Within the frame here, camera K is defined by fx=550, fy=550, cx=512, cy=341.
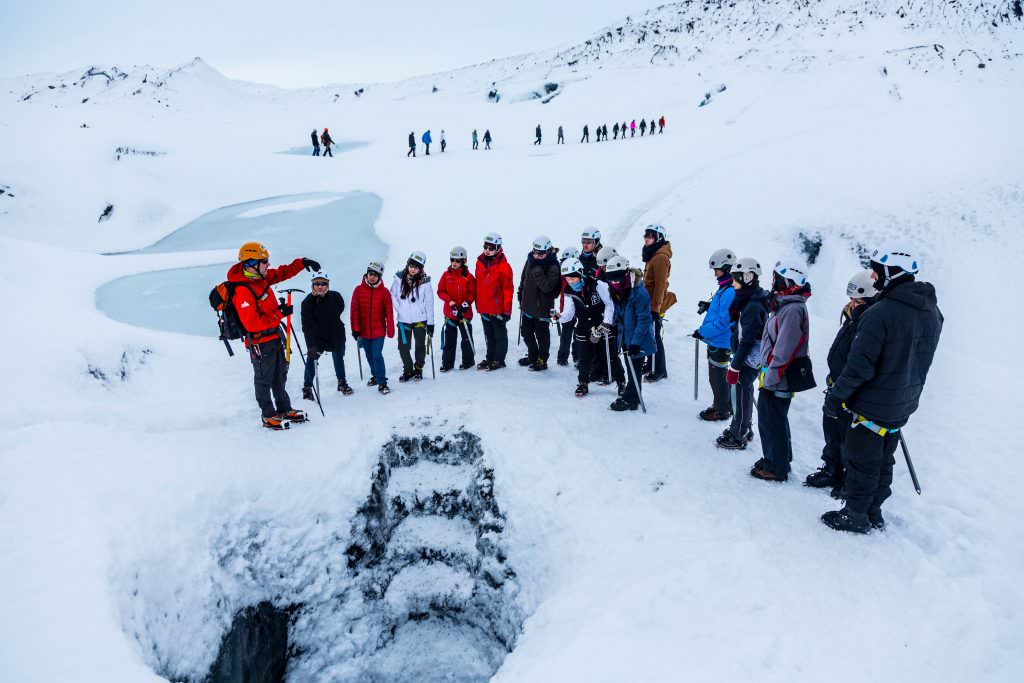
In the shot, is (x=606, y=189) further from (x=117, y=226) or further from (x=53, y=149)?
(x=53, y=149)

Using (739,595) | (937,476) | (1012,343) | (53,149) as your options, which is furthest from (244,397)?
(53,149)

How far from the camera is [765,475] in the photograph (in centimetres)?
569

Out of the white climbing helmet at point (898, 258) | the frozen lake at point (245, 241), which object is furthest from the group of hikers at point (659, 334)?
the frozen lake at point (245, 241)

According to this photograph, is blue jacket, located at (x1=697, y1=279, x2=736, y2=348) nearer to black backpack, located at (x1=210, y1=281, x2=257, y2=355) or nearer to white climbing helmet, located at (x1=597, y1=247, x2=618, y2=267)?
white climbing helmet, located at (x1=597, y1=247, x2=618, y2=267)

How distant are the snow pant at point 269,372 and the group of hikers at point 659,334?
0.05 ft

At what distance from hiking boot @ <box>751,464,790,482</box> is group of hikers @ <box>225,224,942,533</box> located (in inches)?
0.5

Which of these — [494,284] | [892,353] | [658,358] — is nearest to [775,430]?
[892,353]

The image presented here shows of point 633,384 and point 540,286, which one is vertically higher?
point 540,286

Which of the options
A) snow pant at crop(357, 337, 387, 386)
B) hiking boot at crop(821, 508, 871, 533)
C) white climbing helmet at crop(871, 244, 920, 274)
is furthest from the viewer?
snow pant at crop(357, 337, 387, 386)

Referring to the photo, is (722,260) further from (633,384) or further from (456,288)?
(456,288)

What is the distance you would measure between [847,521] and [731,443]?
1.74 meters

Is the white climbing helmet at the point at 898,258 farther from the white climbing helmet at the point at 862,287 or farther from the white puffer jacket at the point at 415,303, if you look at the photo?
the white puffer jacket at the point at 415,303

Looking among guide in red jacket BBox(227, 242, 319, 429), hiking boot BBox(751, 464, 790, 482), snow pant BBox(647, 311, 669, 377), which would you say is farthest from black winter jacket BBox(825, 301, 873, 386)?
guide in red jacket BBox(227, 242, 319, 429)

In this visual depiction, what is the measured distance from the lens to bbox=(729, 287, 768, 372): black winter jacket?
5.87 metres
